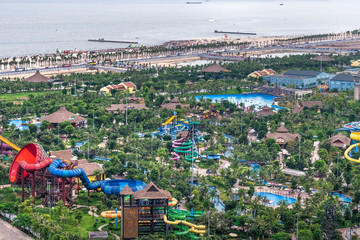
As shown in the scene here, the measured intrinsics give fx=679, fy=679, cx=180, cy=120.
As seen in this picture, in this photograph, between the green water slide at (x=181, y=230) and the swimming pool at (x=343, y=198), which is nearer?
the green water slide at (x=181, y=230)

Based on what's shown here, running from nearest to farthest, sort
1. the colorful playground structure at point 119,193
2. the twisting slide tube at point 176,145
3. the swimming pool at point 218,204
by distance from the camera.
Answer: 1. the colorful playground structure at point 119,193
2. the swimming pool at point 218,204
3. the twisting slide tube at point 176,145

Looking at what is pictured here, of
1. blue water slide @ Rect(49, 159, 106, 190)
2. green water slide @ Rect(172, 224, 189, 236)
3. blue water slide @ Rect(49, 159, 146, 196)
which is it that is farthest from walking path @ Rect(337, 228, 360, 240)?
blue water slide @ Rect(49, 159, 106, 190)

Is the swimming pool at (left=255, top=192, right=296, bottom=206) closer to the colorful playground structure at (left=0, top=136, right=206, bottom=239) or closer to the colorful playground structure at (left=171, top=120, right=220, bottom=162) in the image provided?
the colorful playground structure at (left=0, top=136, right=206, bottom=239)

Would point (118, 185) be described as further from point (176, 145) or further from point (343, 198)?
point (343, 198)

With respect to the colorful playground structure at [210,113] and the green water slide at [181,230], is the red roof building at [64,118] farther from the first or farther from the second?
the green water slide at [181,230]

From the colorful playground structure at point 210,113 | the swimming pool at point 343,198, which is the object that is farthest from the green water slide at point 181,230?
the colorful playground structure at point 210,113

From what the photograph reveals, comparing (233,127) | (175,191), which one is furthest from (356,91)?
(175,191)
